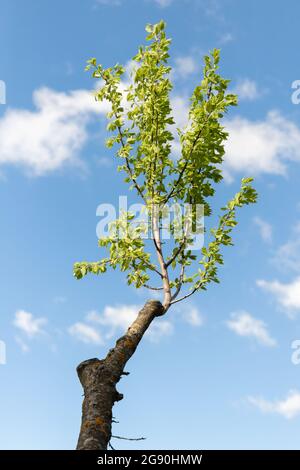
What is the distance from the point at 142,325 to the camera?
966cm

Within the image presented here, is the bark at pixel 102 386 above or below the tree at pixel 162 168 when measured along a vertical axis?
below

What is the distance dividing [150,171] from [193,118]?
62.8 inches

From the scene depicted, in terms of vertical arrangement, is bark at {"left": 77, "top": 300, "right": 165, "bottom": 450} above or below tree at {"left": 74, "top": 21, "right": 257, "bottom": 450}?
below

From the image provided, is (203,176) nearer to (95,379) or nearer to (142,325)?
(142,325)

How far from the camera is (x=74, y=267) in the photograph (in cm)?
1075

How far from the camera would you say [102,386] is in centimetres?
810

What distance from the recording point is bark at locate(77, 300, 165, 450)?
7.35 metres

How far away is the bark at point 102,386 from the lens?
735 centimetres

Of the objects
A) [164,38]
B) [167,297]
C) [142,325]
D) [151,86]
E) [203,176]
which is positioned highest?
[164,38]

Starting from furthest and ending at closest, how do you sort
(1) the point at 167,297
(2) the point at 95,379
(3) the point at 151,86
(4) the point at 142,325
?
(3) the point at 151,86
(1) the point at 167,297
(4) the point at 142,325
(2) the point at 95,379

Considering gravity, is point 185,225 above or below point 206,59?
below
